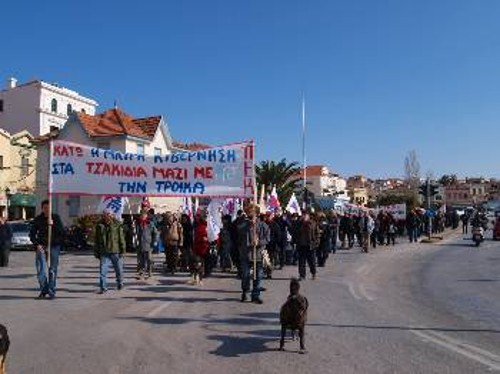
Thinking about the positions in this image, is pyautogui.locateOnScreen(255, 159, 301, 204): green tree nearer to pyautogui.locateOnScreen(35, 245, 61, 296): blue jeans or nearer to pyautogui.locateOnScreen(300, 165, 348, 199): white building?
pyautogui.locateOnScreen(35, 245, 61, 296): blue jeans

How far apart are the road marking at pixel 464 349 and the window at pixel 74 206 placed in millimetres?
36073

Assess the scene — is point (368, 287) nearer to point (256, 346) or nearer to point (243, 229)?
point (243, 229)

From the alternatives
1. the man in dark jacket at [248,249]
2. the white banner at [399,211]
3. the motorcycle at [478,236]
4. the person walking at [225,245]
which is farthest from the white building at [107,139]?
the man in dark jacket at [248,249]

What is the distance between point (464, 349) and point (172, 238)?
11200 mm

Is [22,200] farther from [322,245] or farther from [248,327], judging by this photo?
→ [248,327]

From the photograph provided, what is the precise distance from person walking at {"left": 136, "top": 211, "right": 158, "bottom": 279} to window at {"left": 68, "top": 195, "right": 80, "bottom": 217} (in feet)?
85.7

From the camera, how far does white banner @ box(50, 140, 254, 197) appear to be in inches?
631

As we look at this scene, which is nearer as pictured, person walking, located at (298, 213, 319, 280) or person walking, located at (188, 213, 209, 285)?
person walking, located at (188, 213, 209, 285)

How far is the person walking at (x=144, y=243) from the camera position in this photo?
59.4 feet

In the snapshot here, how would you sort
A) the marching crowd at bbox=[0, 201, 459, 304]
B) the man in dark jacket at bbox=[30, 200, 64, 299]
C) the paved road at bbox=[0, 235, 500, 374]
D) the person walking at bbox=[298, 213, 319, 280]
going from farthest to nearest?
1. the person walking at bbox=[298, 213, 319, 280]
2. the man in dark jacket at bbox=[30, 200, 64, 299]
3. the marching crowd at bbox=[0, 201, 459, 304]
4. the paved road at bbox=[0, 235, 500, 374]

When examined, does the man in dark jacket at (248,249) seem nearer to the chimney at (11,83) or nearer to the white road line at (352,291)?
the white road line at (352,291)

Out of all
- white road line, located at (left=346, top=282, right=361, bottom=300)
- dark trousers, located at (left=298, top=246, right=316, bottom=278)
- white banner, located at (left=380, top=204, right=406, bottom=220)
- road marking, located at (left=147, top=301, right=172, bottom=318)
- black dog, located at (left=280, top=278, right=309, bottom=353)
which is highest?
white banner, located at (left=380, top=204, right=406, bottom=220)

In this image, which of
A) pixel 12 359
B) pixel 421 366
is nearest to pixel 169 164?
pixel 12 359

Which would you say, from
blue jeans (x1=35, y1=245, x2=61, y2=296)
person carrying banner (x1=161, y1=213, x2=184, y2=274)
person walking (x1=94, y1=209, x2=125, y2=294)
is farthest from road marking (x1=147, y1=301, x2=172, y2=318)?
person carrying banner (x1=161, y1=213, x2=184, y2=274)
